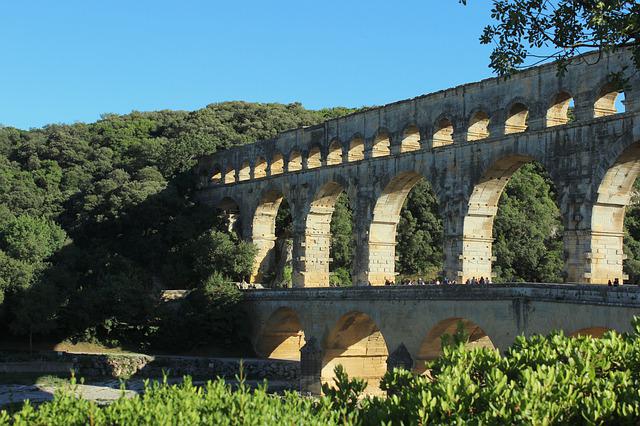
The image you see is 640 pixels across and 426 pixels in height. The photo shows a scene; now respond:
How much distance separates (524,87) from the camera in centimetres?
3469

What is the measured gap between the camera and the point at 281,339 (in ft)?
154

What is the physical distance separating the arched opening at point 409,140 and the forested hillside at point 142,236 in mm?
12093

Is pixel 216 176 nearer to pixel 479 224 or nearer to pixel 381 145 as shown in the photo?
pixel 381 145

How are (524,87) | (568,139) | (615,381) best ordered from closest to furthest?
(615,381), (568,139), (524,87)

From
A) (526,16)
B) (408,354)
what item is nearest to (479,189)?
(408,354)

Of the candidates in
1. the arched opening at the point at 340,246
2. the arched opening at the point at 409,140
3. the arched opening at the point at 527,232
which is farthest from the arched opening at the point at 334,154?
the arched opening at the point at 340,246

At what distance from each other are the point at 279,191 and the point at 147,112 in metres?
38.8

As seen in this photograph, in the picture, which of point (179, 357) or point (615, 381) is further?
point (179, 357)

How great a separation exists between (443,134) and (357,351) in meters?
9.79

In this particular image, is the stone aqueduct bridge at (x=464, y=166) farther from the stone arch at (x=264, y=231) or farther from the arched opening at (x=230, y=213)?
the arched opening at (x=230, y=213)

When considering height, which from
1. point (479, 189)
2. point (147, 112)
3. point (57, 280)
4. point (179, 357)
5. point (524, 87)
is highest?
point (147, 112)

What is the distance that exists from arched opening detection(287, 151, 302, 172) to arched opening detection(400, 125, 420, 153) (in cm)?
957

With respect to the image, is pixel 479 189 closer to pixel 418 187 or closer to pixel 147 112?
pixel 418 187

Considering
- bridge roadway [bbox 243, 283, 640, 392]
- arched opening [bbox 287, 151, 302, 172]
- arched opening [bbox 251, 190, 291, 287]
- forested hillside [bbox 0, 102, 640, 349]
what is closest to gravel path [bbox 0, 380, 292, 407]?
bridge roadway [bbox 243, 283, 640, 392]
